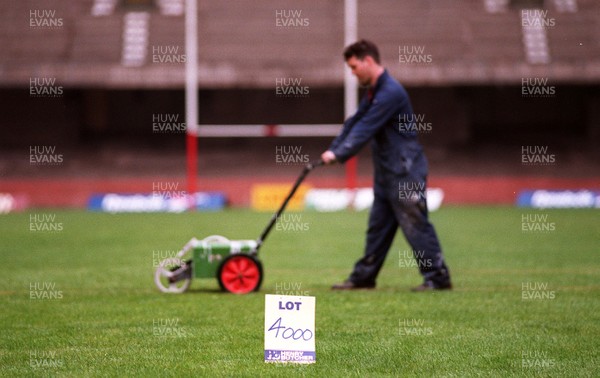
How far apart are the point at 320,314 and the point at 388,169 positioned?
5.18ft

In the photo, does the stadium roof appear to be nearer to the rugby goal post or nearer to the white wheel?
the rugby goal post

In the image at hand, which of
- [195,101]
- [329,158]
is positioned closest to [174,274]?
[329,158]

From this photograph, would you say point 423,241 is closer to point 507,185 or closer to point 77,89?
point 507,185

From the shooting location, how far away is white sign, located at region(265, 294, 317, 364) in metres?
4.71

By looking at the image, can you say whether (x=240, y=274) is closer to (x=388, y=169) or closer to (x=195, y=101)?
(x=388, y=169)

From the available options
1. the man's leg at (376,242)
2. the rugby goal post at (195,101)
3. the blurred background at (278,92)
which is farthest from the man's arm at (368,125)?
the blurred background at (278,92)

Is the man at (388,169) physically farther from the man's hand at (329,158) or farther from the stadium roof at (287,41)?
the stadium roof at (287,41)

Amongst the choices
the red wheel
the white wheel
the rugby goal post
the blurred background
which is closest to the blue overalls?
the red wheel

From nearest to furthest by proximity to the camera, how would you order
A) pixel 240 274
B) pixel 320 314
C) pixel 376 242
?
pixel 320 314 < pixel 240 274 < pixel 376 242

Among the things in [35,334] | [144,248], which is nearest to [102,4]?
[144,248]

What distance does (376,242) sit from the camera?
7.64m

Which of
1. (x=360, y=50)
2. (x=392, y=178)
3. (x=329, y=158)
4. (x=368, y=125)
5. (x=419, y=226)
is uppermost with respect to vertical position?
(x=360, y=50)

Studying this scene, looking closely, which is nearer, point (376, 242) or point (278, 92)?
point (376, 242)

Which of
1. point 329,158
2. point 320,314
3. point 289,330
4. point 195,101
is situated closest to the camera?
point 289,330
